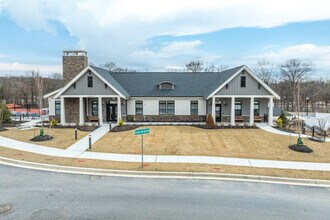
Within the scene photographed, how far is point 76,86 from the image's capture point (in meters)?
25.8

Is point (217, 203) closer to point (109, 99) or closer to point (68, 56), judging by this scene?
point (109, 99)

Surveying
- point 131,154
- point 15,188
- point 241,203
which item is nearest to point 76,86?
point 131,154

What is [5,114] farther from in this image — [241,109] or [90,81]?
[241,109]

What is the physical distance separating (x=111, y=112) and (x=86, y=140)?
32.2 feet

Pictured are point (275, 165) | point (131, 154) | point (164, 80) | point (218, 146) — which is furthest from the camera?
point (164, 80)

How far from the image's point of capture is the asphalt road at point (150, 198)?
24.4 ft

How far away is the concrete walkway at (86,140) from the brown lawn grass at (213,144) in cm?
63

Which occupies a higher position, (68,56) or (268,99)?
(68,56)

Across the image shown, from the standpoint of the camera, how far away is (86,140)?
63.1 feet

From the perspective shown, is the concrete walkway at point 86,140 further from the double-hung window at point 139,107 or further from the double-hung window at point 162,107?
the double-hung window at point 162,107

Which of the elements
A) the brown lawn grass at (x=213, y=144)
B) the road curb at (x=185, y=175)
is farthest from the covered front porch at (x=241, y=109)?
the road curb at (x=185, y=175)

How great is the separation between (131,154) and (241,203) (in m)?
8.18

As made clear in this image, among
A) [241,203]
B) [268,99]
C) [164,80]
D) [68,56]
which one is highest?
[68,56]

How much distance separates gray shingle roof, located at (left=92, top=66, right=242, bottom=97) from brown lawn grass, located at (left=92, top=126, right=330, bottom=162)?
24.3ft
